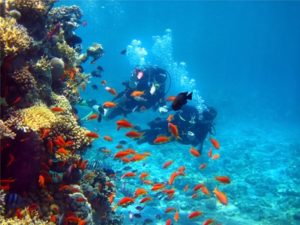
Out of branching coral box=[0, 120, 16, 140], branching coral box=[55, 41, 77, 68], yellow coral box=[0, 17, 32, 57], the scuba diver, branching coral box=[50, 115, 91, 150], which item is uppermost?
the scuba diver

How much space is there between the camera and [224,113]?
41.3 m

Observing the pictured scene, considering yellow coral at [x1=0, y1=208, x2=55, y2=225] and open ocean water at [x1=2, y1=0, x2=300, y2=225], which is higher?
open ocean water at [x1=2, y1=0, x2=300, y2=225]

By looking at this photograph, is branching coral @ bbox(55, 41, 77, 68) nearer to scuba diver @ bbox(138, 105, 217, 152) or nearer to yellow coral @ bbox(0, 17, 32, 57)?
yellow coral @ bbox(0, 17, 32, 57)

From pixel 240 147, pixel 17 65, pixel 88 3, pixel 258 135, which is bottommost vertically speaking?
pixel 17 65

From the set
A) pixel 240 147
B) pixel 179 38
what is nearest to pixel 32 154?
pixel 240 147

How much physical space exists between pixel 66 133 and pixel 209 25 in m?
108

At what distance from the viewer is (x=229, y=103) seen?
43844 mm

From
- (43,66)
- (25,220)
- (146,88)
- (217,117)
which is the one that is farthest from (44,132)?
(217,117)

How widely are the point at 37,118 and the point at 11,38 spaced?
1.33 metres

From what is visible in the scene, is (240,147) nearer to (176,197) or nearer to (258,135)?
(258,135)

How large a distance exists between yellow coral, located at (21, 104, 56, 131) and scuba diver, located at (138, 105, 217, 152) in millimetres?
7747

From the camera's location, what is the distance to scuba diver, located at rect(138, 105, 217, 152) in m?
13.0

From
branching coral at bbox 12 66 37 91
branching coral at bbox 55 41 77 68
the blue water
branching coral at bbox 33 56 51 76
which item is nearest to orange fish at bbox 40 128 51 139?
branching coral at bbox 12 66 37 91

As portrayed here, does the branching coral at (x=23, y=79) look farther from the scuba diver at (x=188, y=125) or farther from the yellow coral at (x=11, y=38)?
the scuba diver at (x=188, y=125)
